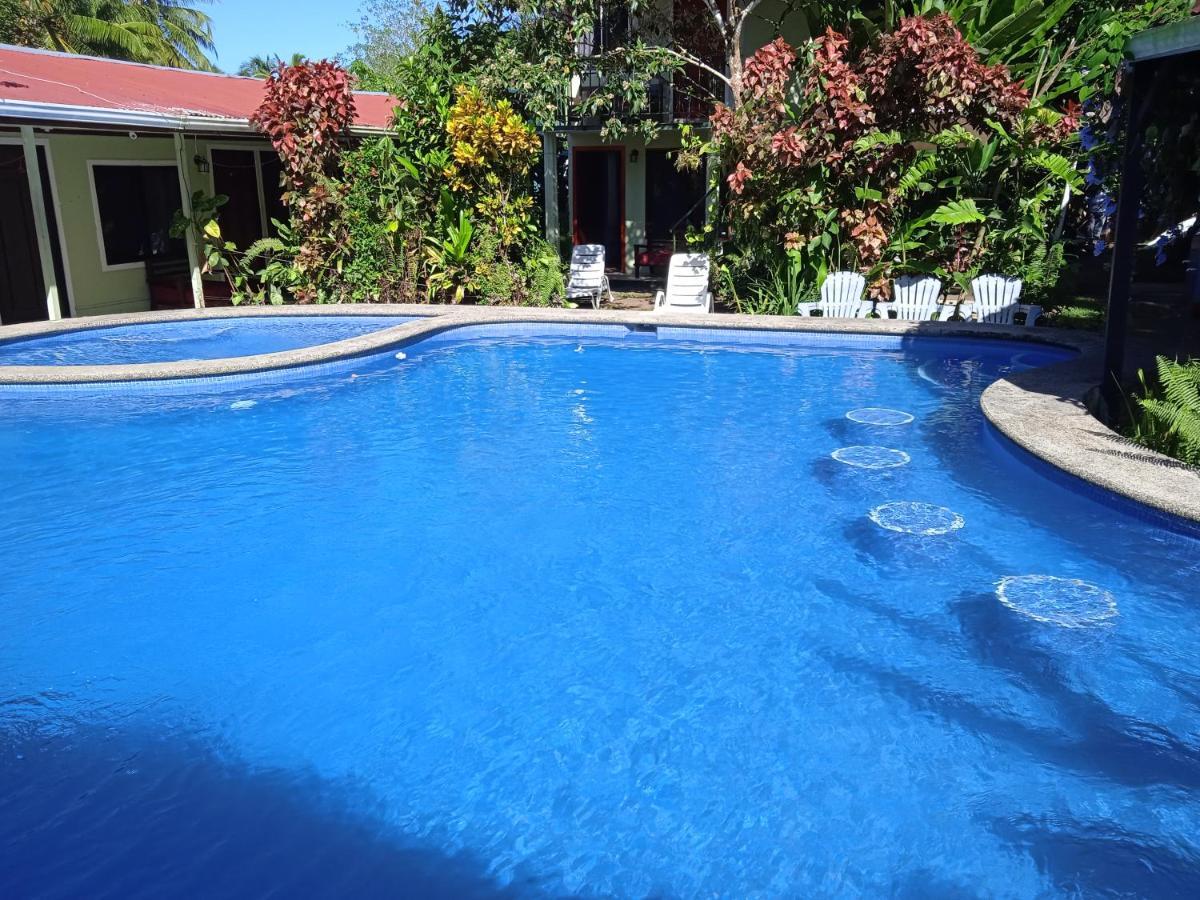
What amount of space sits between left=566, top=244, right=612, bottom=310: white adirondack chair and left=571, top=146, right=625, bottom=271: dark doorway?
4.76 metres

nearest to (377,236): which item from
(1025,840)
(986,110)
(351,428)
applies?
(351,428)

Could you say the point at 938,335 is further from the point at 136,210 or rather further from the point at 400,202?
the point at 136,210

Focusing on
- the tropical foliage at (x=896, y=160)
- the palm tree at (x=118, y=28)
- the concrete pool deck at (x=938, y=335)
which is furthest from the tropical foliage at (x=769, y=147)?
the palm tree at (x=118, y=28)

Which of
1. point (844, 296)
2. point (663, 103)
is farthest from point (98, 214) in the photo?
point (844, 296)

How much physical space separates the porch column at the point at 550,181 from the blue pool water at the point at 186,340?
624 centimetres

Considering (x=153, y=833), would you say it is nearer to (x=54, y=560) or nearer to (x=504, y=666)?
(x=504, y=666)

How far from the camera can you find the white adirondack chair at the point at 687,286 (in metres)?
14.4

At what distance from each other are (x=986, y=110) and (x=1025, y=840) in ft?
36.6

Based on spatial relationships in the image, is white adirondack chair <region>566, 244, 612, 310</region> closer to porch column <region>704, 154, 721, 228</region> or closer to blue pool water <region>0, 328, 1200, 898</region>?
porch column <region>704, 154, 721, 228</region>

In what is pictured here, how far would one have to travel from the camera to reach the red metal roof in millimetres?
12352

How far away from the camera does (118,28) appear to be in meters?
30.9

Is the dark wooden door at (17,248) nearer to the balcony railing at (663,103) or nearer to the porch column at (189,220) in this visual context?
the porch column at (189,220)

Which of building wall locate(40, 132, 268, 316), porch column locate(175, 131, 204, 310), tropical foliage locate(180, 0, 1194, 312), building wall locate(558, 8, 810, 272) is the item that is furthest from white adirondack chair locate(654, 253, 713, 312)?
building wall locate(40, 132, 268, 316)

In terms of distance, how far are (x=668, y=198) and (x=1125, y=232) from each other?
1355 cm
